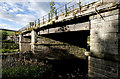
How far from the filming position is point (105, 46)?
4.23 m

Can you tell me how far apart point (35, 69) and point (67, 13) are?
6.34 metres

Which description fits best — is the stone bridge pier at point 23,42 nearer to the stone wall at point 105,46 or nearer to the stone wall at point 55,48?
the stone wall at point 55,48

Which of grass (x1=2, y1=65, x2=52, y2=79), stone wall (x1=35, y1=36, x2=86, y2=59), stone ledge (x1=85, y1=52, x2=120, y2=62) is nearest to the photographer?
stone ledge (x1=85, y1=52, x2=120, y2=62)

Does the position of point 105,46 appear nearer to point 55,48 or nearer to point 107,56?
point 107,56

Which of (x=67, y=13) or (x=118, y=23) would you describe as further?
(x=67, y=13)

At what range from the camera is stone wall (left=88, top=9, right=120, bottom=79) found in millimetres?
3867

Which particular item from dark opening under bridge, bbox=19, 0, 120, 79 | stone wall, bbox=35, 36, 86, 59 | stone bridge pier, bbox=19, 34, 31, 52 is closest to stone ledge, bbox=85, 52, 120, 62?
dark opening under bridge, bbox=19, 0, 120, 79

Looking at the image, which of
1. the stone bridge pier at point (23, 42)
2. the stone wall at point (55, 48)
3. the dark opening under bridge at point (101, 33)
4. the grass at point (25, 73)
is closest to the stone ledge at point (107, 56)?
the dark opening under bridge at point (101, 33)

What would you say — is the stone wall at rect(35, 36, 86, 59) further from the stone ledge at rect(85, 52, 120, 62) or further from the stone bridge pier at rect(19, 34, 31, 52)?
the stone bridge pier at rect(19, 34, 31, 52)

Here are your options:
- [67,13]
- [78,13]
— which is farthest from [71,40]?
[78,13]

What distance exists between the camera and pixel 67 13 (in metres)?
6.91

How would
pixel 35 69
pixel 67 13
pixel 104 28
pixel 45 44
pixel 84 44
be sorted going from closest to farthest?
pixel 104 28
pixel 67 13
pixel 35 69
pixel 45 44
pixel 84 44

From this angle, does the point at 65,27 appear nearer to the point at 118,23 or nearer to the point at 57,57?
the point at 118,23

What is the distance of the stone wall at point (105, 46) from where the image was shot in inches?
152
